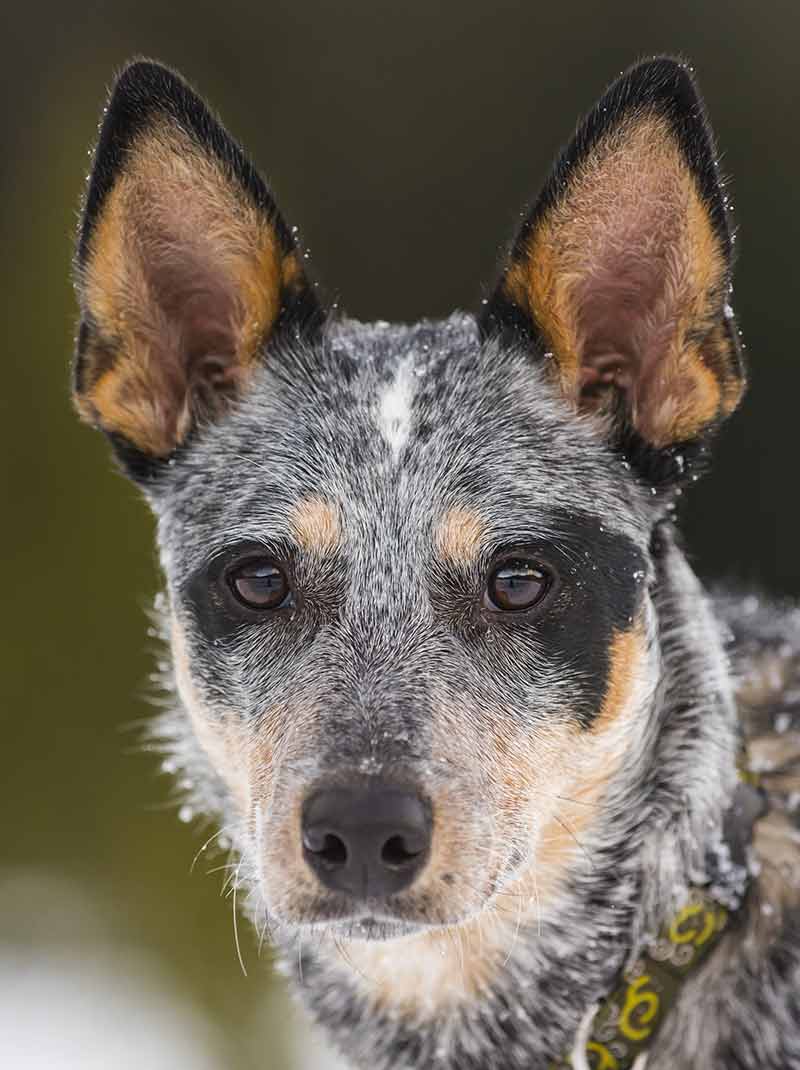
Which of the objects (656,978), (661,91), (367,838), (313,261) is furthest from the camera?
(313,261)

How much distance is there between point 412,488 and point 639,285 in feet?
2.10

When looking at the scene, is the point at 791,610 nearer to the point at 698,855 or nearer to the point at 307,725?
the point at 698,855

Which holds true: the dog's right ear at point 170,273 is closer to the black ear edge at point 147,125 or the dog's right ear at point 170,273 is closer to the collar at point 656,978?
the black ear edge at point 147,125

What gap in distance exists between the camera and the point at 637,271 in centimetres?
270

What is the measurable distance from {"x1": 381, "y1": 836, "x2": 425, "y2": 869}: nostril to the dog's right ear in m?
1.13

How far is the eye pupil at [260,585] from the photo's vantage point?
2.59m

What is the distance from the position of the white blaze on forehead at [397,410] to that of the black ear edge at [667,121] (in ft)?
1.46

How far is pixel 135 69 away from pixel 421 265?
20.4 ft

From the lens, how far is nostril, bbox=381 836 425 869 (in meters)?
2.20

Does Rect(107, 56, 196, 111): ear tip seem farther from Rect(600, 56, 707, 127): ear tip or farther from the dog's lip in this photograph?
the dog's lip

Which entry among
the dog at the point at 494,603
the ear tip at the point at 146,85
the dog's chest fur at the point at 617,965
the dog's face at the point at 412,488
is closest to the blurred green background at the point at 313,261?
the dog's chest fur at the point at 617,965

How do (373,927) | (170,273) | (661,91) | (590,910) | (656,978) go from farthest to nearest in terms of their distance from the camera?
(170,273), (590,910), (656,978), (661,91), (373,927)

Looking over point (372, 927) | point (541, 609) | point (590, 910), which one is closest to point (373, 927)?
point (372, 927)

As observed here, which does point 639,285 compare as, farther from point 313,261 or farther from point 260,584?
point 313,261
